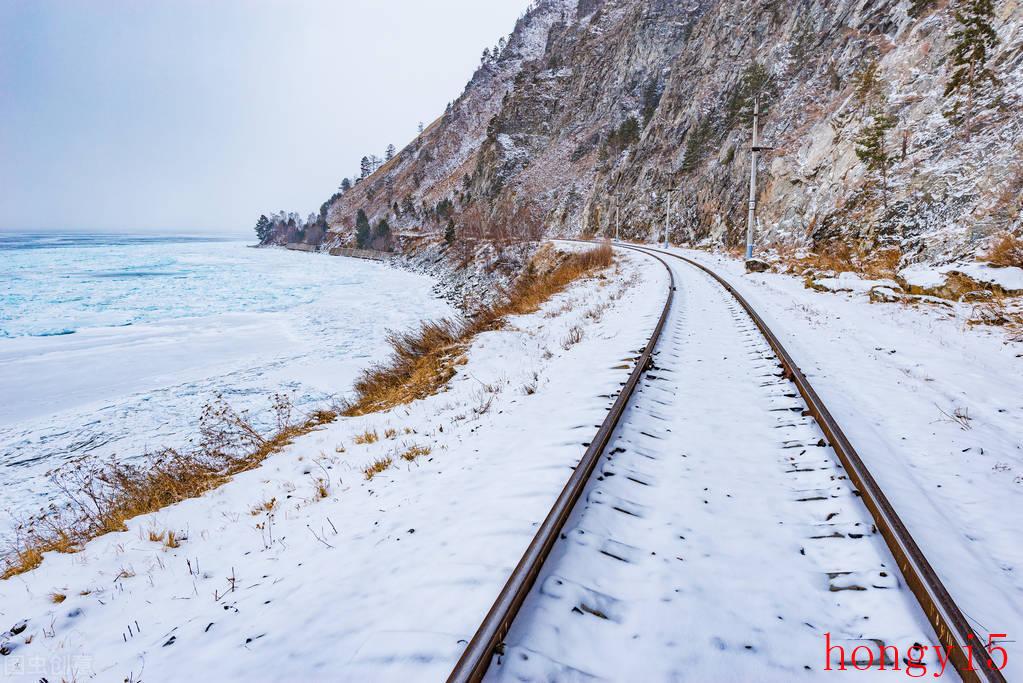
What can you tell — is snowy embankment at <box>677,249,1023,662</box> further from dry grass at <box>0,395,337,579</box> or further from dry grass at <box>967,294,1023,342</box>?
dry grass at <box>0,395,337,579</box>

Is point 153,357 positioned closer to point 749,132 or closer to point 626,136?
point 749,132

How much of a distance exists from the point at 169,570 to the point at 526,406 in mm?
3692

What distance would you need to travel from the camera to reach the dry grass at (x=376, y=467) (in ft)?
15.8

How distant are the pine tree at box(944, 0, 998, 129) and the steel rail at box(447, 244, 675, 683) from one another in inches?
820

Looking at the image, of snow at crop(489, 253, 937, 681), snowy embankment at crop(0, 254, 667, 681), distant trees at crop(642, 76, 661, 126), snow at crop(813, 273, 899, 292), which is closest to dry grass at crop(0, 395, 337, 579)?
snowy embankment at crop(0, 254, 667, 681)

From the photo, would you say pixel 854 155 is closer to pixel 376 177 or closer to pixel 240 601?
pixel 240 601

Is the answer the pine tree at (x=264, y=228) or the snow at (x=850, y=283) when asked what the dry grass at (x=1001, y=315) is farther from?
the pine tree at (x=264, y=228)

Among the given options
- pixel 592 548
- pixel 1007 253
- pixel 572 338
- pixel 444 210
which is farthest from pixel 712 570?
pixel 444 210

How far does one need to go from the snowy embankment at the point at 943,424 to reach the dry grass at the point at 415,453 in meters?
4.05

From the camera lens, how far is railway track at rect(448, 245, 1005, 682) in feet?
6.48

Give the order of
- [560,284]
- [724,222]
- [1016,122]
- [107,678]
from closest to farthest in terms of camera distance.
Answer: [107,678]
[1016,122]
[560,284]
[724,222]

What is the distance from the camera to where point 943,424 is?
4.42 meters

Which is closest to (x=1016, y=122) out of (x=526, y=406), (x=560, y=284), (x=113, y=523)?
(x=560, y=284)

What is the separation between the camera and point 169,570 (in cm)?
364
